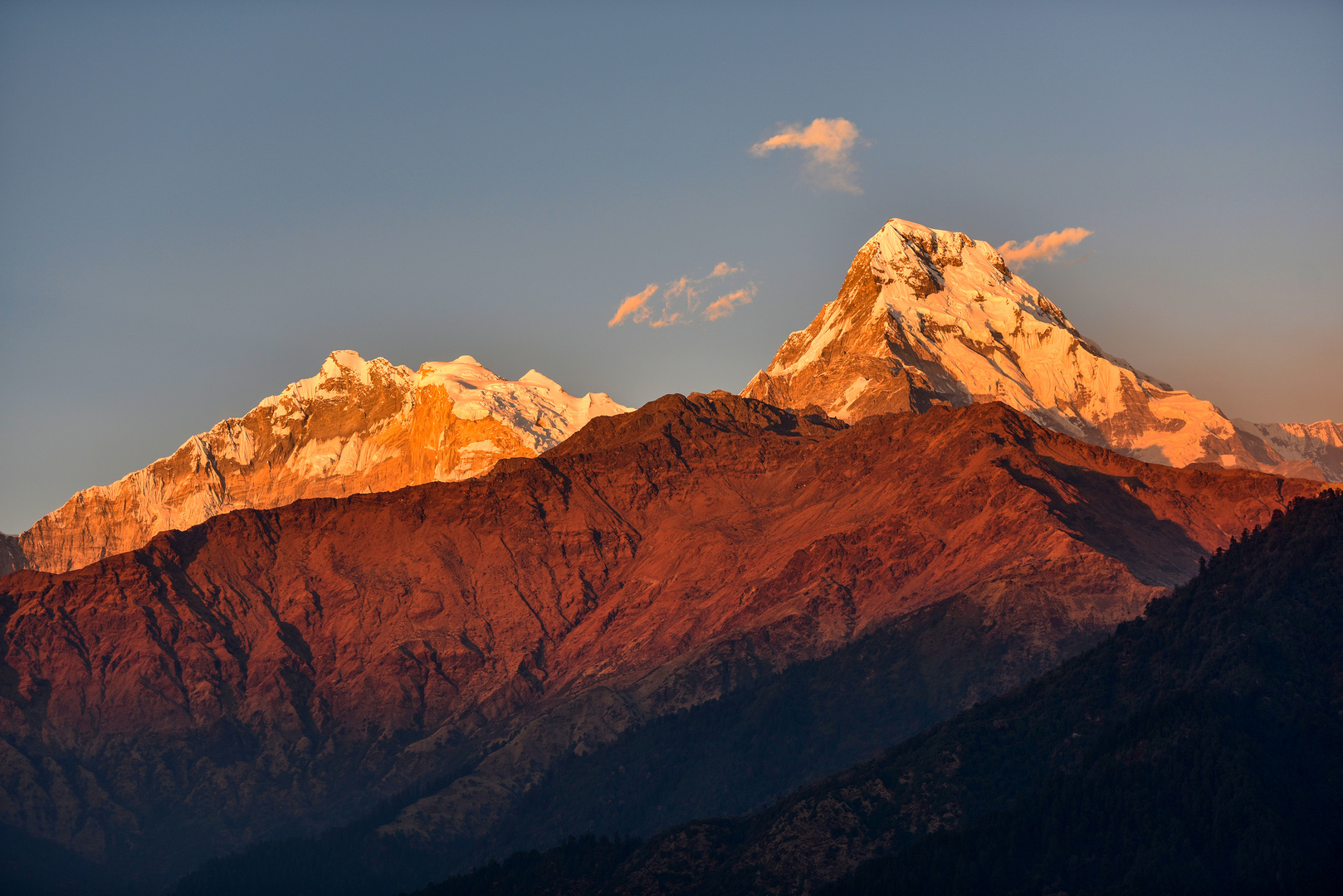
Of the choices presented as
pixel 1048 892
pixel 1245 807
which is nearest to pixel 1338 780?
pixel 1245 807

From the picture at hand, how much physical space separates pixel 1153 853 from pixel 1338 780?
20.3 meters

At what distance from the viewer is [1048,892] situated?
19900 cm

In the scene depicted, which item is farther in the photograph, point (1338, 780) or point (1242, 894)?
point (1338, 780)

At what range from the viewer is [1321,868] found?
186 meters

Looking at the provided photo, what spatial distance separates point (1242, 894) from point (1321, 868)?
25.0ft

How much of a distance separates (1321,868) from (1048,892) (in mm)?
26939

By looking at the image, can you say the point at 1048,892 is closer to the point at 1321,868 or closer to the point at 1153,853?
the point at 1153,853

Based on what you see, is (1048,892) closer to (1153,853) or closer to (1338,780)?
(1153,853)

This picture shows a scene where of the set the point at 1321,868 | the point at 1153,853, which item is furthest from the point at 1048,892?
the point at 1321,868

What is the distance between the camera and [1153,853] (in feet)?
644

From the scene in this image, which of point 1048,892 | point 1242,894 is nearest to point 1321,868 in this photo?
point 1242,894

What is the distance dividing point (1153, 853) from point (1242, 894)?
12059mm

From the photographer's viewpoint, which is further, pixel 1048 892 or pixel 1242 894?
pixel 1048 892

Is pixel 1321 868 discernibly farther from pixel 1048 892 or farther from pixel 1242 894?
pixel 1048 892
